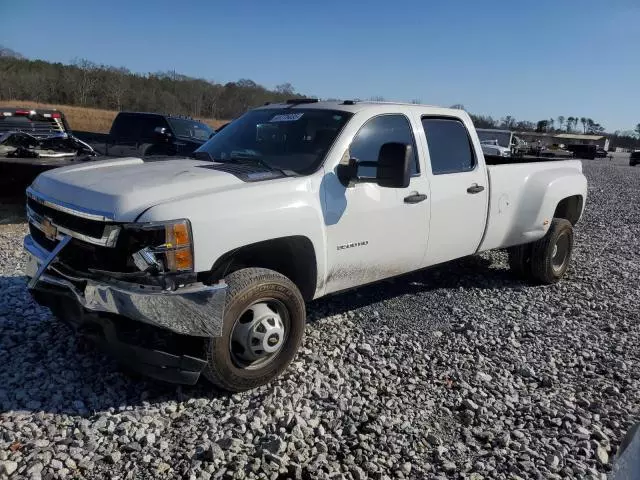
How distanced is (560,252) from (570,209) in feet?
2.28

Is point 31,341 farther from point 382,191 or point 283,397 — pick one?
point 382,191

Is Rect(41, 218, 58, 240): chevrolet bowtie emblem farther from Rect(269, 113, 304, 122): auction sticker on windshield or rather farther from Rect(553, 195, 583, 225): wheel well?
Rect(553, 195, 583, 225): wheel well

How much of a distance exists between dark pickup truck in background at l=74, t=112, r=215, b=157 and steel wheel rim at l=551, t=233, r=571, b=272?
22.8ft

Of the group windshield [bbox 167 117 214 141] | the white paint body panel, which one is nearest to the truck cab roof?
the white paint body panel

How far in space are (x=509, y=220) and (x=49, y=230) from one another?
14.3 ft

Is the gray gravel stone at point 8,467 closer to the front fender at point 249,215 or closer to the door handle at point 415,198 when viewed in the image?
the front fender at point 249,215

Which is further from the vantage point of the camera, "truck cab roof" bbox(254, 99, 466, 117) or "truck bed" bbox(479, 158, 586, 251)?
"truck bed" bbox(479, 158, 586, 251)

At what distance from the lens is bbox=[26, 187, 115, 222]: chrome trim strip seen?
300 cm

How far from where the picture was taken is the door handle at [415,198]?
14.2 ft

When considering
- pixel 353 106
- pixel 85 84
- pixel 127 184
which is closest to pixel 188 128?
pixel 353 106

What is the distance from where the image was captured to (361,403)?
11.4 ft

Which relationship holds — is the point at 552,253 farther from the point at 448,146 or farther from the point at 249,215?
the point at 249,215

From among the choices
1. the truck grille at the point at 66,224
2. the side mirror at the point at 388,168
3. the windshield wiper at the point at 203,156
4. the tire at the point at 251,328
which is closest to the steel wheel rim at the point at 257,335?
the tire at the point at 251,328

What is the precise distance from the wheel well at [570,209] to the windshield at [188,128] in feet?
25.3
